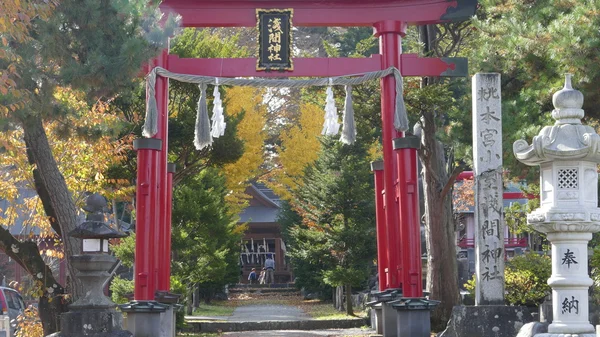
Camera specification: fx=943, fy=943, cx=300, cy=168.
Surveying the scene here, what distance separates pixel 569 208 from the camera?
970 cm

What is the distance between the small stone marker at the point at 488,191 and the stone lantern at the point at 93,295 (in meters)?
5.04

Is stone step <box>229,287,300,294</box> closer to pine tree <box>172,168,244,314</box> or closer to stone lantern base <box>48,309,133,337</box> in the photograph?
pine tree <box>172,168,244,314</box>

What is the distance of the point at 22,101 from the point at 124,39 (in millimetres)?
1555

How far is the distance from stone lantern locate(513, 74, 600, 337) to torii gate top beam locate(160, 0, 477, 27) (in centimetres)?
724

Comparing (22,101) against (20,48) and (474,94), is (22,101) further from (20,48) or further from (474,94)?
(474,94)

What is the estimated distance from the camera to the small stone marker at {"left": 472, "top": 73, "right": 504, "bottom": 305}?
13.4 m

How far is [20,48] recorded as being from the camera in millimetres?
12031

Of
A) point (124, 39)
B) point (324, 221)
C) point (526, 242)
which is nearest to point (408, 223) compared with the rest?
point (124, 39)

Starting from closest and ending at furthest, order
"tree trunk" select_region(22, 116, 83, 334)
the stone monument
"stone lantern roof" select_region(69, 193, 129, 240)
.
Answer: "stone lantern roof" select_region(69, 193, 129, 240) < the stone monument < "tree trunk" select_region(22, 116, 83, 334)

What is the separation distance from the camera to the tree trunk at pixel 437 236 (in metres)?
19.7

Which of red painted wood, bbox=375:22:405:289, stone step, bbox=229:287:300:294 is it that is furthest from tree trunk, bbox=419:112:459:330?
stone step, bbox=229:287:300:294

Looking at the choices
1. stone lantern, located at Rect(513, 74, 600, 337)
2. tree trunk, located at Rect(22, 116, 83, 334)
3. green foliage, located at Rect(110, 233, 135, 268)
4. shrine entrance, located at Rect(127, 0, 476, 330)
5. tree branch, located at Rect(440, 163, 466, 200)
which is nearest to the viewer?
stone lantern, located at Rect(513, 74, 600, 337)

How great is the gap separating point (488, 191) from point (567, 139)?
3904mm

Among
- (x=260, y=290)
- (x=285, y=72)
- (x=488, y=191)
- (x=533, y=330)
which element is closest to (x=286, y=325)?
(x=285, y=72)
